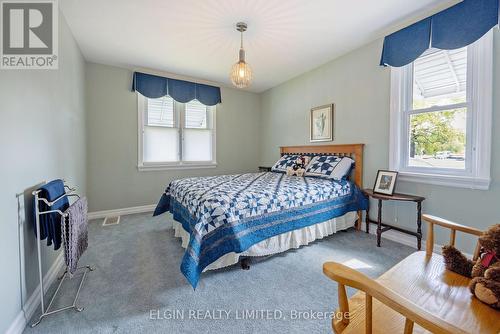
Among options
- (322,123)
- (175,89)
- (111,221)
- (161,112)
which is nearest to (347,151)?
(322,123)

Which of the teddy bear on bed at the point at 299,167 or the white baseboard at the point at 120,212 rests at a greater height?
the teddy bear on bed at the point at 299,167

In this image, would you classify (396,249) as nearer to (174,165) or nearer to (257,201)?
(257,201)

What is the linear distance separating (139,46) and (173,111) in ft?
4.32

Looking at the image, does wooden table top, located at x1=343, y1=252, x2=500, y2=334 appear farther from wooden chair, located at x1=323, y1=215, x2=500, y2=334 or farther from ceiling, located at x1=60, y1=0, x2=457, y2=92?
ceiling, located at x1=60, y1=0, x2=457, y2=92

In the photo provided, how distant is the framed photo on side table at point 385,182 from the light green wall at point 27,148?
3.25 m

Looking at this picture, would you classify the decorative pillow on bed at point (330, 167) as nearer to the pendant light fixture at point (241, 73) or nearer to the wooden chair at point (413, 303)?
the pendant light fixture at point (241, 73)

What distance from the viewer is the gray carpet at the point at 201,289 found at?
1373 millimetres

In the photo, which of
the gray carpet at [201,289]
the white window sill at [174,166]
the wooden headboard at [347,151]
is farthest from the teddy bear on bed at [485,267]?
the white window sill at [174,166]

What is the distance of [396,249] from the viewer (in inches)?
94.1

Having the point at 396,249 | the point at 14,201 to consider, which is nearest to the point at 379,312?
the point at 396,249

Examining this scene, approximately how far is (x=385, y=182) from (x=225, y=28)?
8.69 feet

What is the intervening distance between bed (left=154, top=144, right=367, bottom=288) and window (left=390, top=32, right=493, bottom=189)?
0.60m

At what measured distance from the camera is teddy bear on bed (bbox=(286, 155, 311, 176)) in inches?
134

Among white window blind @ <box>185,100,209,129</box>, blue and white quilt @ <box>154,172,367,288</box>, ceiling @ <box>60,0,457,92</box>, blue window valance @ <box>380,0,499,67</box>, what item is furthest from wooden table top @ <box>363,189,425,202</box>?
white window blind @ <box>185,100,209,129</box>
